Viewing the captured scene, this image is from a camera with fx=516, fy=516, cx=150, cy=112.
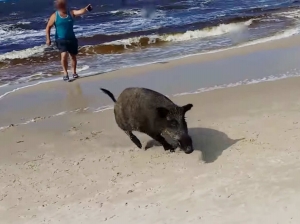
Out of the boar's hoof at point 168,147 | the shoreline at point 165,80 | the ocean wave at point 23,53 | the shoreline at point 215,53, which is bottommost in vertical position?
the ocean wave at point 23,53

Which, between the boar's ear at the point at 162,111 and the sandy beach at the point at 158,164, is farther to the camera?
the boar's ear at the point at 162,111

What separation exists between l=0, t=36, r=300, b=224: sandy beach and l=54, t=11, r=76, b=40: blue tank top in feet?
6.32

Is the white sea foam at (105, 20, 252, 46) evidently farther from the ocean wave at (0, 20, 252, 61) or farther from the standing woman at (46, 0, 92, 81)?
the standing woman at (46, 0, 92, 81)

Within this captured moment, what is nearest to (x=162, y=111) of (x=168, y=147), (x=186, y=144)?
(x=186, y=144)

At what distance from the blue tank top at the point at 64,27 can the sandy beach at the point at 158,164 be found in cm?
192

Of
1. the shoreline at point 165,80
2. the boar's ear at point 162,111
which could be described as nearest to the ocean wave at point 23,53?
the shoreline at point 165,80

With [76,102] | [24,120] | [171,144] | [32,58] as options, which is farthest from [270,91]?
[32,58]

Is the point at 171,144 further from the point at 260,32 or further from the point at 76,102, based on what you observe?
the point at 260,32

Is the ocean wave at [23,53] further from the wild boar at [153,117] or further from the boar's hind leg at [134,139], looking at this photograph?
the boar's hind leg at [134,139]

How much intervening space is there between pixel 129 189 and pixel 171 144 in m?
1.19

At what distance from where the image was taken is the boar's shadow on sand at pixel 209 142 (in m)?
6.03

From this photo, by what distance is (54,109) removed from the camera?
8.48 metres

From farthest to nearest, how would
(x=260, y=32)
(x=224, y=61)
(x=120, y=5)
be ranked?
1. (x=120, y=5)
2. (x=260, y=32)
3. (x=224, y=61)

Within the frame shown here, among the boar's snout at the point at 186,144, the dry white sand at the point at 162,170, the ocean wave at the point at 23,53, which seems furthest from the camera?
the ocean wave at the point at 23,53
